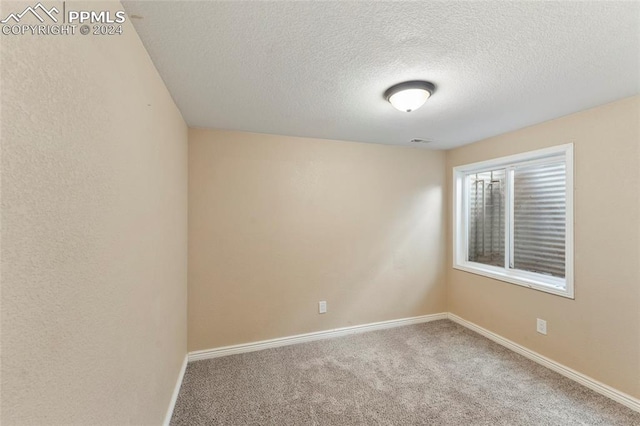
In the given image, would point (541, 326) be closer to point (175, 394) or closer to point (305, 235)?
point (305, 235)

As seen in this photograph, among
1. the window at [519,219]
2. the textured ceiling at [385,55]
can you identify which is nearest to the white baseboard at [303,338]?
the window at [519,219]

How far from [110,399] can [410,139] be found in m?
3.21

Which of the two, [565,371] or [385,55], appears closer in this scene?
[385,55]

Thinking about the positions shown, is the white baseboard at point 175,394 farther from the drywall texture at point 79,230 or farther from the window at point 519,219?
the window at point 519,219

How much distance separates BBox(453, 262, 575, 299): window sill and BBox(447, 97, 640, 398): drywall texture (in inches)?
2.1

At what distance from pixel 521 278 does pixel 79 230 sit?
348cm

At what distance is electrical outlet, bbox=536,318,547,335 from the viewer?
2.48 m

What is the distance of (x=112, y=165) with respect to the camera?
39.4 inches

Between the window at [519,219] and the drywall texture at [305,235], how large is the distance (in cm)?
37

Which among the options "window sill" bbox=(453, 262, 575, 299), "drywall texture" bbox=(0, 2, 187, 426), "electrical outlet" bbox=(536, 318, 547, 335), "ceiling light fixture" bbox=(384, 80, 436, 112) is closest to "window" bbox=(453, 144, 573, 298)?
"window sill" bbox=(453, 262, 575, 299)

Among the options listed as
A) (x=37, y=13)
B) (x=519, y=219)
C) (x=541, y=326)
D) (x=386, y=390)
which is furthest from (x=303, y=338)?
(x=37, y=13)

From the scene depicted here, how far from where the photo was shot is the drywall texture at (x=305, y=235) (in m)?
2.66

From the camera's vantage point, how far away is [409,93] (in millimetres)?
1730

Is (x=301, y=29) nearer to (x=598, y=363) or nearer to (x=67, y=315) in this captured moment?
(x=67, y=315)
